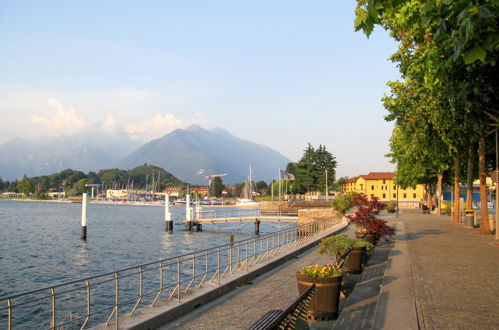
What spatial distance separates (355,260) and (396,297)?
3.26m

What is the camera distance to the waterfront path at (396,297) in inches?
345

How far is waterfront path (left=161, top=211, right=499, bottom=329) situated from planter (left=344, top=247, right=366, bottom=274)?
0.27m

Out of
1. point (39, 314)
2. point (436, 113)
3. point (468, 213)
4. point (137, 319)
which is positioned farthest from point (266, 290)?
point (468, 213)

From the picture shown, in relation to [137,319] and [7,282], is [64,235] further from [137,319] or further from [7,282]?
[137,319]

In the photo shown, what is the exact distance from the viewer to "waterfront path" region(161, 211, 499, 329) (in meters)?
8.77

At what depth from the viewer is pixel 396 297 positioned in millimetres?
10609

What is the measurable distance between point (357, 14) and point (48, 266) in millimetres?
30214

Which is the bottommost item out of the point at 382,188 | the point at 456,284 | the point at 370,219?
the point at 456,284

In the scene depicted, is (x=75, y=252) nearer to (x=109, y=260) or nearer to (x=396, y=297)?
(x=109, y=260)

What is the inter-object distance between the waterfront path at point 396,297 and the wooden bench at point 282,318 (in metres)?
2.00

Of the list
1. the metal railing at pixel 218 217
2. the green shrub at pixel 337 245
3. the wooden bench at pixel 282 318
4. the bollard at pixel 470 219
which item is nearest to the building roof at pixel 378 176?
the metal railing at pixel 218 217

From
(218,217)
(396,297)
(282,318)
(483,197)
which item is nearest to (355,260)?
(396,297)

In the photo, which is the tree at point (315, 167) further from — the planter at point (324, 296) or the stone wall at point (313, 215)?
the planter at point (324, 296)

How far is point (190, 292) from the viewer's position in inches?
438
